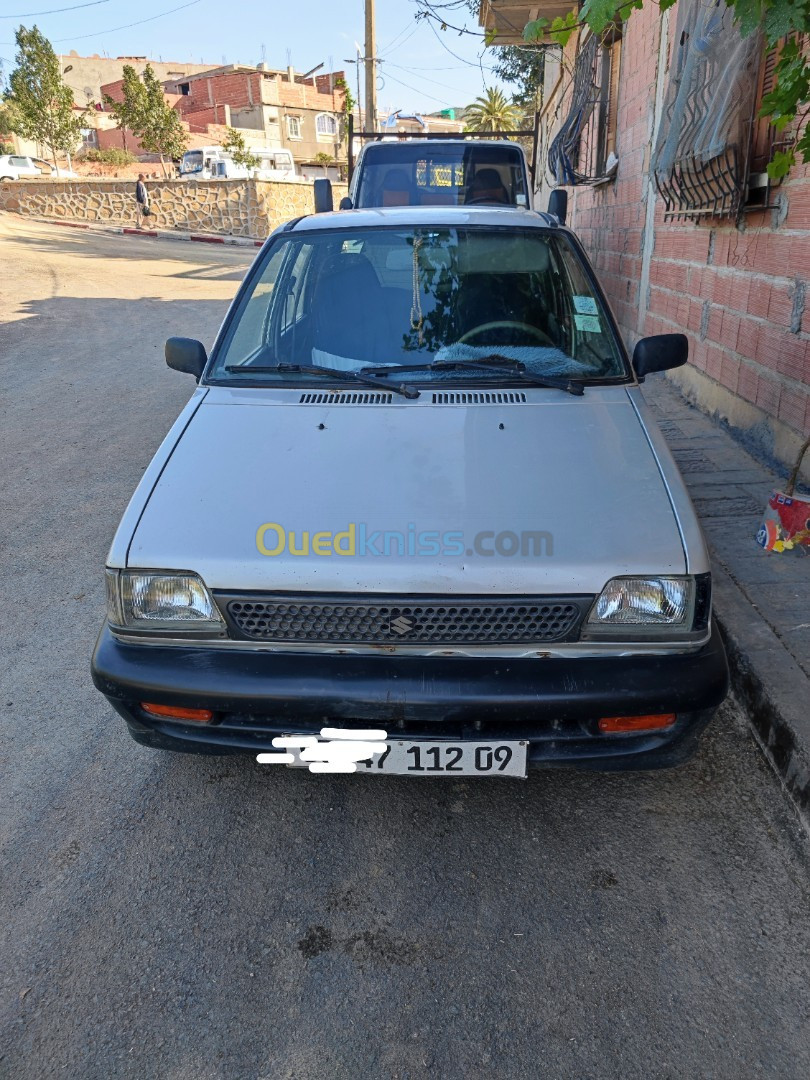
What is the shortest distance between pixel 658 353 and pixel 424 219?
3.95ft

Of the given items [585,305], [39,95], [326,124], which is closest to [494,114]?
[326,124]

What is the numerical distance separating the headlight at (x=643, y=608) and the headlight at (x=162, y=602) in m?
1.06

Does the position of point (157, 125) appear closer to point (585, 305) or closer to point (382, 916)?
point (585, 305)

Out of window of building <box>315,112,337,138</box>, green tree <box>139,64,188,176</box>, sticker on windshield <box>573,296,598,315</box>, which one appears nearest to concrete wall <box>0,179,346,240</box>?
green tree <box>139,64,188,176</box>

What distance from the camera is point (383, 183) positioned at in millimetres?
8922

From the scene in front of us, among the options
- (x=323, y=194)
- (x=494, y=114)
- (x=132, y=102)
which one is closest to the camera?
(x=323, y=194)

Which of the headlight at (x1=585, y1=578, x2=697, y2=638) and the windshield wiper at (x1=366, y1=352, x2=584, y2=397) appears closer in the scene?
the headlight at (x1=585, y1=578, x2=697, y2=638)

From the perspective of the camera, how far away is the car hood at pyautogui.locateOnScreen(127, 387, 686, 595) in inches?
86.1

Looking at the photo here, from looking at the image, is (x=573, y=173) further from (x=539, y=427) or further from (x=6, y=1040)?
(x=6, y=1040)

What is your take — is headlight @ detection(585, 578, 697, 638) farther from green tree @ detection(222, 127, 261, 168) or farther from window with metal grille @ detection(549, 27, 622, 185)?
green tree @ detection(222, 127, 261, 168)

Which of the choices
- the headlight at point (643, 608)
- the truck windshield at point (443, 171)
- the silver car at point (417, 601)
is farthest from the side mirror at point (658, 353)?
the truck windshield at point (443, 171)

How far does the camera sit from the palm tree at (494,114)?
4872 cm

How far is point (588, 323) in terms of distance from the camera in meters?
3.28

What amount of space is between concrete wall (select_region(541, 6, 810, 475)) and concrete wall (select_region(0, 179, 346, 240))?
18.6 metres
